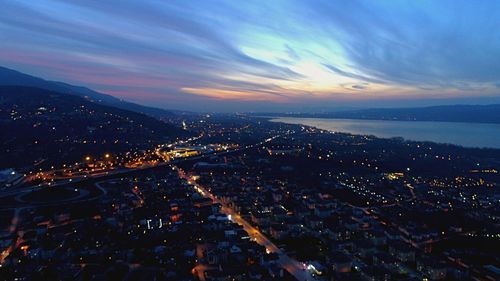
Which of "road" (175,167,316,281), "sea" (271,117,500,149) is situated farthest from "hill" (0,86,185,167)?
"sea" (271,117,500,149)

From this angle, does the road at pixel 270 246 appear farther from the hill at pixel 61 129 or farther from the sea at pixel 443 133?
the sea at pixel 443 133

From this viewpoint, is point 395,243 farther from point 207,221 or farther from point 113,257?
point 113,257

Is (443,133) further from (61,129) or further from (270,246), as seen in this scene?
(270,246)

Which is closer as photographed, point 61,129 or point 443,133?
point 61,129

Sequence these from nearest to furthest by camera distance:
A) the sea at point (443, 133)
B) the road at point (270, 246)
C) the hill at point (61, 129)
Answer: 1. the road at point (270, 246)
2. the hill at point (61, 129)
3. the sea at point (443, 133)

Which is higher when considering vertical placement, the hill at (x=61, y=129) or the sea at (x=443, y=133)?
the sea at (x=443, y=133)

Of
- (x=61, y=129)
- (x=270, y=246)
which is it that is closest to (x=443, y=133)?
(x=61, y=129)

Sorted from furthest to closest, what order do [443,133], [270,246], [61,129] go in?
[443,133]
[61,129]
[270,246]

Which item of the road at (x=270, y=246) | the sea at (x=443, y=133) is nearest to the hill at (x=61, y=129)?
the road at (x=270, y=246)
